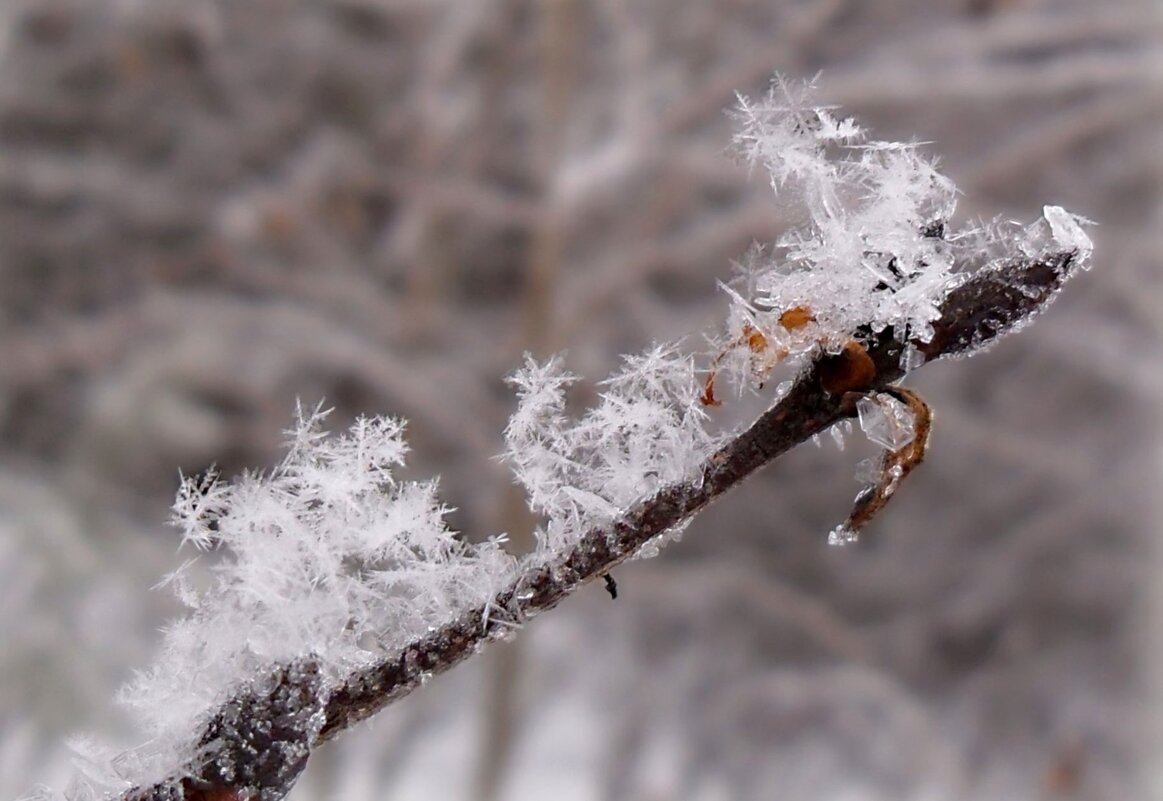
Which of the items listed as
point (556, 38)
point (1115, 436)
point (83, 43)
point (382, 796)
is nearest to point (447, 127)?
point (556, 38)

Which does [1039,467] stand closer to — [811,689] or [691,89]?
[811,689]

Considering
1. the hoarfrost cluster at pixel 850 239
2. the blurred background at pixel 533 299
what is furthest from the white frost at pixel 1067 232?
the blurred background at pixel 533 299

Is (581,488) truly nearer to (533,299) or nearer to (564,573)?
(564,573)

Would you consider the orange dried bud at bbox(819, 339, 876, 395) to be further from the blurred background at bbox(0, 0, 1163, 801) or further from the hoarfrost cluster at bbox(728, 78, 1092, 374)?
the blurred background at bbox(0, 0, 1163, 801)

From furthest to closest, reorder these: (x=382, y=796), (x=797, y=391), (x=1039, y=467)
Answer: (x=1039, y=467), (x=382, y=796), (x=797, y=391)

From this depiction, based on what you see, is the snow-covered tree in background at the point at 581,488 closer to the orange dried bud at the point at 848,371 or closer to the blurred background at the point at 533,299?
the orange dried bud at the point at 848,371

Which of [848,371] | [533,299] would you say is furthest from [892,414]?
[533,299]

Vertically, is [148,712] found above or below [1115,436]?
below
